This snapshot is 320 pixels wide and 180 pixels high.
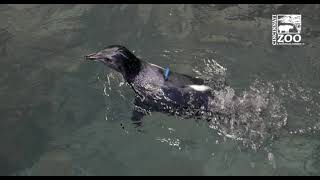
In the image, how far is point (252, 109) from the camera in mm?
9188

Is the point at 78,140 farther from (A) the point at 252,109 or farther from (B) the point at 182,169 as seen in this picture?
(A) the point at 252,109

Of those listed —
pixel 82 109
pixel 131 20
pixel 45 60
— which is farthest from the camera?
pixel 131 20

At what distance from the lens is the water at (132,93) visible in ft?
29.8

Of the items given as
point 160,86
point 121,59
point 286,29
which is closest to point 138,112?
point 160,86

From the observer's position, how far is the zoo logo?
36.7 feet

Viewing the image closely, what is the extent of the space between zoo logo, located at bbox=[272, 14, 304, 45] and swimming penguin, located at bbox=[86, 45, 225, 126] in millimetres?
2999

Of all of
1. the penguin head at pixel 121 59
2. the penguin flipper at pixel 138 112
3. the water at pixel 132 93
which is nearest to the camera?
the penguin head at pixel 121 59

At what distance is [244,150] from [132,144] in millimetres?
1991

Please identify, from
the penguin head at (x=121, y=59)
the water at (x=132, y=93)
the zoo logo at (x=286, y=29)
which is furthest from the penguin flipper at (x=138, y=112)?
the zoo logo at (x=286, y=29)

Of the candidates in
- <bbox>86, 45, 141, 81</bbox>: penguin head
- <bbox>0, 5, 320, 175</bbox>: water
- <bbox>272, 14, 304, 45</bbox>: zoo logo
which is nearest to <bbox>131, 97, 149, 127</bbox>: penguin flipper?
<bbox>0, 5, 320, 175</bbox>: water

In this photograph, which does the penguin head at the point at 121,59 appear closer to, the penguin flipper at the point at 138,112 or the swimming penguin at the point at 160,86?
the swimming penguin at the point at 160,86

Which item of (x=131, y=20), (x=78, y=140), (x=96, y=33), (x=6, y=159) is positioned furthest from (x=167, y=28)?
(x=6, y=159)

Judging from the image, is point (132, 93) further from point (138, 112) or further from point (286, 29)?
point (286, 29)

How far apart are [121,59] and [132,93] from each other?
1497mm
